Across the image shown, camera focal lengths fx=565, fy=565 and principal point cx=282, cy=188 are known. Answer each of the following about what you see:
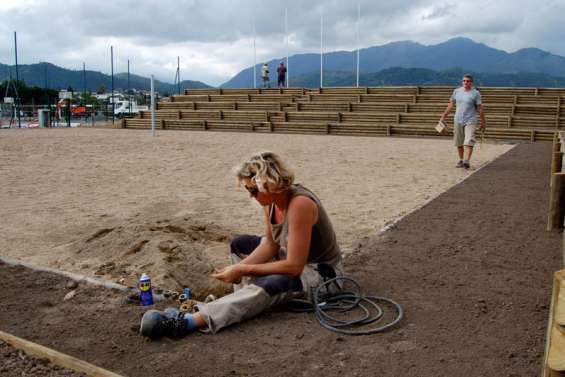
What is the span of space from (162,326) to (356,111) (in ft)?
72.8

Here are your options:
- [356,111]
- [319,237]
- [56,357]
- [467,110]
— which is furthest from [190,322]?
[356,111]

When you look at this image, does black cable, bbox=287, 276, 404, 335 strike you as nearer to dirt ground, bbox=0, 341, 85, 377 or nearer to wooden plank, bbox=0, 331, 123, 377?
wooden plank, bbox=0, 331, 123, 377

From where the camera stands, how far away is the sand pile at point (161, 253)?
13.9 feet

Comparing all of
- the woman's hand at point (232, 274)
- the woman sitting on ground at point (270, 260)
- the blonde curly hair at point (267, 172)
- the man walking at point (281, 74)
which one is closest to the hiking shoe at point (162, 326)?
the woman sitting on ground at point (270, 260)

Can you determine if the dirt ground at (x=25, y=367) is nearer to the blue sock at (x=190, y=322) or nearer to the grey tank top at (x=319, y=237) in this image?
the blue sock at (x=190, y=322)

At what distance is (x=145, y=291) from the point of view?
360 centimetres

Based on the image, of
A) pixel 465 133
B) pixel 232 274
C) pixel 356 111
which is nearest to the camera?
pixel 232 274

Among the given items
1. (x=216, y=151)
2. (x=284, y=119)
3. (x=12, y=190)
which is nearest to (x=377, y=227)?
(x=12, y=190)

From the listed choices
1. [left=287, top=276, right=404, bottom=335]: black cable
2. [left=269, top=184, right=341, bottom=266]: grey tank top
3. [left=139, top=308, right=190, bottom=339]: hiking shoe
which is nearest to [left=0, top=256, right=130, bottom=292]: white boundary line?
[left=139, top=308, right=190, bottom=339]: hiking shoe

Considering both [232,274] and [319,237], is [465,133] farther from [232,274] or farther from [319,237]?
[232,274]

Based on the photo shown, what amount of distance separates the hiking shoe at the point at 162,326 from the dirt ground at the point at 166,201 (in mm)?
939

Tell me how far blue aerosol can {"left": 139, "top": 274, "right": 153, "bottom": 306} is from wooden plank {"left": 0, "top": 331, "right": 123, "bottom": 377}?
2.53 ft

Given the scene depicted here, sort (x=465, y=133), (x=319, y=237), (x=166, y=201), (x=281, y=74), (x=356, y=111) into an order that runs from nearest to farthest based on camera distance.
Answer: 1. (x=319, y=237)
2. (x=166, y=201)
3. (x=465, y=133)
4. (x=356, y=111)
5. (x=281, y=74)

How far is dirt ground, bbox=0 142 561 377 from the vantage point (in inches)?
110
